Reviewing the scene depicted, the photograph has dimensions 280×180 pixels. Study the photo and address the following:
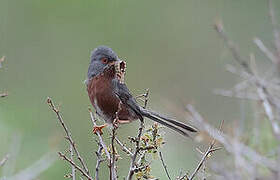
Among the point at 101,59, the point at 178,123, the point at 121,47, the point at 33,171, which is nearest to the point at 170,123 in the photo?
the point at 178,123

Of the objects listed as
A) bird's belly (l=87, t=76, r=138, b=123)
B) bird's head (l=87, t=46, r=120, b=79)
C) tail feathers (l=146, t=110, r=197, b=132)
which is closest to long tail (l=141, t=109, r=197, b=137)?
tail feathers (l=146, t=110, r=197, b=132)

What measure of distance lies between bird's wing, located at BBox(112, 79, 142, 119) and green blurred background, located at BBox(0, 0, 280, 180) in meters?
5.33

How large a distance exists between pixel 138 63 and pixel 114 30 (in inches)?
47.2

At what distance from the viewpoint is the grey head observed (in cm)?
561

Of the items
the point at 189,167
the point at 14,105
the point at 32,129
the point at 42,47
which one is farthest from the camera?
the point at 42,47

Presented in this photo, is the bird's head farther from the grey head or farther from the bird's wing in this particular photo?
the bird's wing

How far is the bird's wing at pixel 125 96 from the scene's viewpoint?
219 inches

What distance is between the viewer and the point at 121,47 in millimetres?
15117

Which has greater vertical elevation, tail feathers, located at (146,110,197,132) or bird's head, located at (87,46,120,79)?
bird's head, located at (87,46,120,79)

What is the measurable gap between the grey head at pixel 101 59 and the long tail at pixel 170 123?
0.54 meters

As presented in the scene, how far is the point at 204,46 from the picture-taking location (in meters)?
15.8

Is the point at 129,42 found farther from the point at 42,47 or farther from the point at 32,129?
the point at 32,129

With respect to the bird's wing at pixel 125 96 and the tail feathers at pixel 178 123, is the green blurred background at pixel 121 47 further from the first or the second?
the tail feathers at pixel 178 123

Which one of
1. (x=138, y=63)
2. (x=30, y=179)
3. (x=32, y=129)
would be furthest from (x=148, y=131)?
(x=138, y=63)
